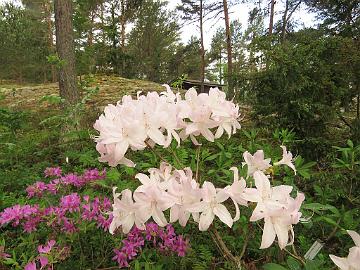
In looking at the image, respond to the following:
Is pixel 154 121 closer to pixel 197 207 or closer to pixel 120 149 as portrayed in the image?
pixel 120 149

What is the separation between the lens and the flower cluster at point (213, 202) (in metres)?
0.92

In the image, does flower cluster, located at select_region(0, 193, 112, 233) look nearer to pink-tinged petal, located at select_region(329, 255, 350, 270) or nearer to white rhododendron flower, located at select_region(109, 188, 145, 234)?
white rhododendron flower, located at select_region(109, 188, 145, 234)

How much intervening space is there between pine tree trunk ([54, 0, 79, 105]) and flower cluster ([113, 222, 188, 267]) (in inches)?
162

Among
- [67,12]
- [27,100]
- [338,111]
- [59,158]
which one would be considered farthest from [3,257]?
[27,100]

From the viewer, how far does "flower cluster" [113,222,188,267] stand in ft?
5.92

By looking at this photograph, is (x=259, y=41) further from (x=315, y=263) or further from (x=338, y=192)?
(x=315, y=263)

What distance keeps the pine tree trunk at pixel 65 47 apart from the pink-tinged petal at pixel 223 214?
494 cm

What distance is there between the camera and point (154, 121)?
1.13m

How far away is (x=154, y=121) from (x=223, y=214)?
36cm

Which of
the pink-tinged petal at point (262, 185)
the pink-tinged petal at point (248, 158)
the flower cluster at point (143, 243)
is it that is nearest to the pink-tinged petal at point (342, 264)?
the pink-tinged petal at point (262, 185)

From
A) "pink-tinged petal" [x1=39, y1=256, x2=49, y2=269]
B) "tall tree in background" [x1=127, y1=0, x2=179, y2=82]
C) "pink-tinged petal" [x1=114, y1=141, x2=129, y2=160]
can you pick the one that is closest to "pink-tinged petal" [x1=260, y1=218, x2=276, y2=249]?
"pink-tinged petal" [x1=114, y1=141, x2=129, y2=160]

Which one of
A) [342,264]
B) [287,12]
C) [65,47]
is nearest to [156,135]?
[342,264]

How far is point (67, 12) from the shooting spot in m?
5.62

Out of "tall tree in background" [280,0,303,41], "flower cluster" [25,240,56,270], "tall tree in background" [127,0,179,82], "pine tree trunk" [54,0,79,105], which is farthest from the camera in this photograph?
"tall tree in background" [127,0,179,82]
